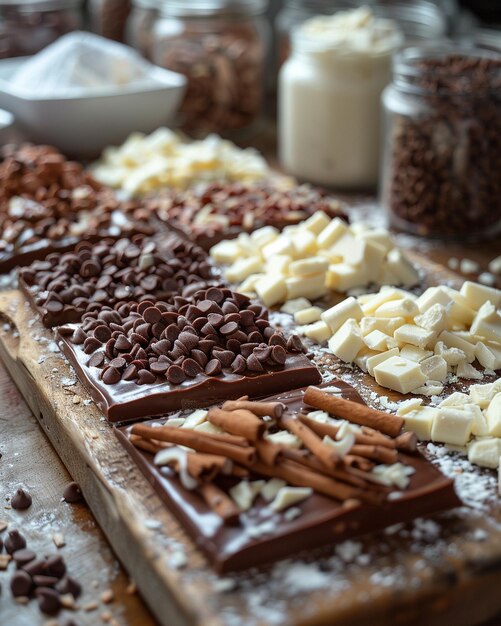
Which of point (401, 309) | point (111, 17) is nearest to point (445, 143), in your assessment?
A: point (401, 309)

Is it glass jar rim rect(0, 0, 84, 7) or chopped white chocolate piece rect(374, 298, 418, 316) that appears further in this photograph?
glass jar rim rect(0, 0, 84, 7)

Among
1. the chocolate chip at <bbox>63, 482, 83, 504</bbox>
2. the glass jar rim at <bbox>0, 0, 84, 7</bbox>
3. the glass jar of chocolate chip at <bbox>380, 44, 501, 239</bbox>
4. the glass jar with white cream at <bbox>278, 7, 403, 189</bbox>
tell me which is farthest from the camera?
the glass jar rim at <bbox>0, 0, 84, 7</bbox>

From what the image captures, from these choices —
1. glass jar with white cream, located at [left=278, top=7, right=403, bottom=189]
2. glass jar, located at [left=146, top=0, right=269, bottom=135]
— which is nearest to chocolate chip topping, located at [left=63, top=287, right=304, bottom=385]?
glass jar with white cream, located at [left=278, top=7, right=403, bottom=189]

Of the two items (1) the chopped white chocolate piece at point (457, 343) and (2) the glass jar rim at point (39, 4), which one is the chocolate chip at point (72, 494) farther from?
(2) the glass jar rim at point (39, 4)

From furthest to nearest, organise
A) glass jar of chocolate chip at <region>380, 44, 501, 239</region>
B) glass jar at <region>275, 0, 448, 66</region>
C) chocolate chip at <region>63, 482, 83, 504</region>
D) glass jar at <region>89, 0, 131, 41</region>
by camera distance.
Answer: glass jar at <region>89, 0, 131, 41</region> → glass jar at <region>275, 0, 448, 66</region> → glass jar of chocolate chip at <region>380, 44, 501, 239</region> → chocolate chip at <region>63, 482, 83, 504</region>

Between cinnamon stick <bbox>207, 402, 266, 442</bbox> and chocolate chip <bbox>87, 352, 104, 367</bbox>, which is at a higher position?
cinnamon stick <bbox>207, 402, 266, 442</bbox>

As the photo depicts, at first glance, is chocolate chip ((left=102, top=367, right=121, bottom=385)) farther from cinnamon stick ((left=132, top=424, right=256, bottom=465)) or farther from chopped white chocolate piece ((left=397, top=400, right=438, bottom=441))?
chopped white chocolate piece ((left=397, top=400, right=438, bottom=441))

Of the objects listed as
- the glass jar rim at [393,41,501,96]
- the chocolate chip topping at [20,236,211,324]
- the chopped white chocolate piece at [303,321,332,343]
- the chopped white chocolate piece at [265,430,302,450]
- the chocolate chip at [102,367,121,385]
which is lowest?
the chopped white chocolate piece at [303,321,332,343]

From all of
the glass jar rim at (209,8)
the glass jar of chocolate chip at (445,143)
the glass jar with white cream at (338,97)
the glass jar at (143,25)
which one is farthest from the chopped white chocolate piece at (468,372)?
the glass jar at (143,25)
